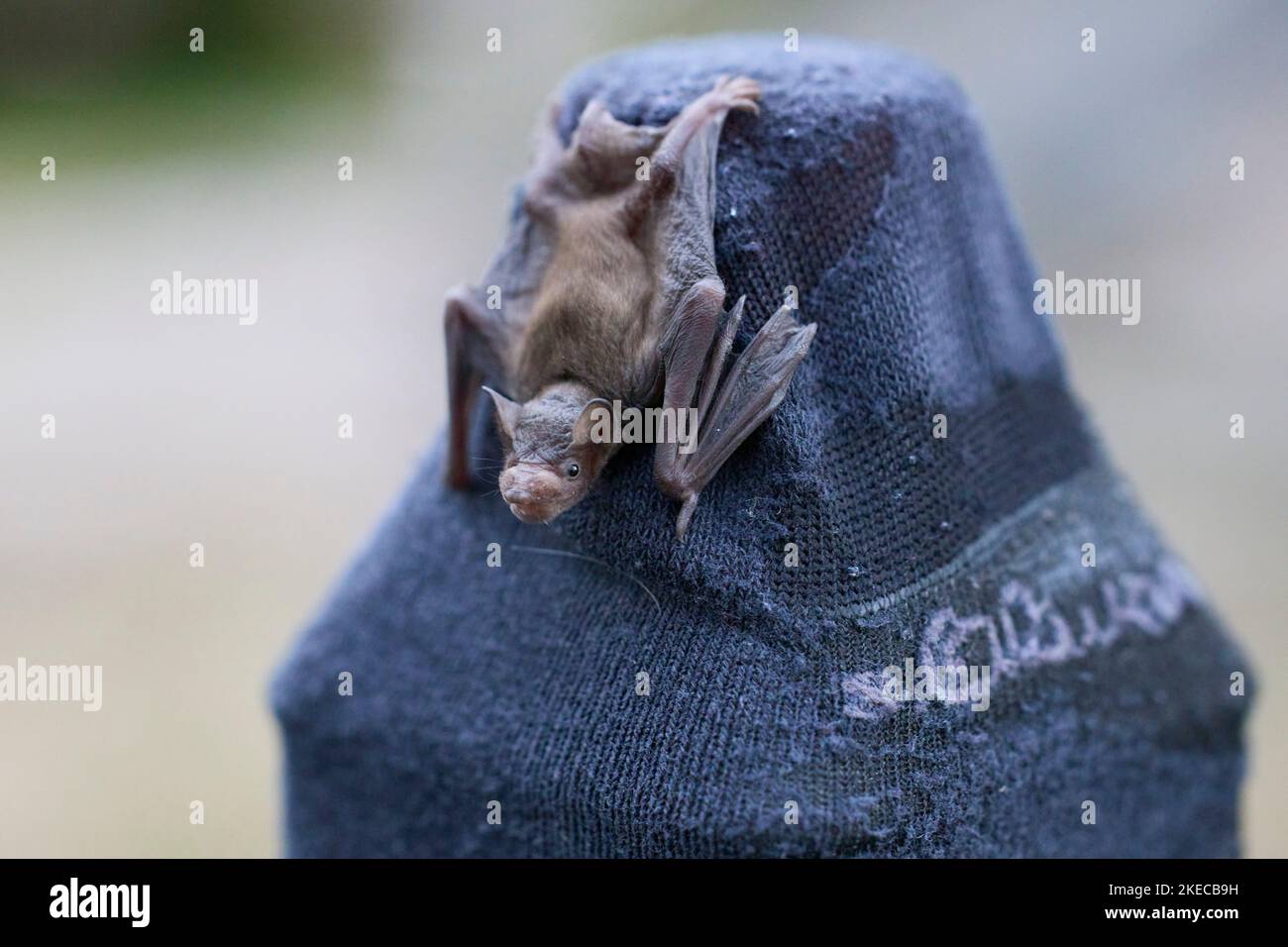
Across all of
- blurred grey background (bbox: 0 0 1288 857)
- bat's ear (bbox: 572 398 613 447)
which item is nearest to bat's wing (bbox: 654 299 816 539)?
bat's ear (bbox: 572 398 613 447)

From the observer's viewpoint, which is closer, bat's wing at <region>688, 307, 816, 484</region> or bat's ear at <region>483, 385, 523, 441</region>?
bat's wing at <region>688, 307, 816, 484</region>

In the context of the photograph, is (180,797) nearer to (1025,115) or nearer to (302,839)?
(302,839)

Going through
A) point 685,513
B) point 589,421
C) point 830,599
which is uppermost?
point 589,421

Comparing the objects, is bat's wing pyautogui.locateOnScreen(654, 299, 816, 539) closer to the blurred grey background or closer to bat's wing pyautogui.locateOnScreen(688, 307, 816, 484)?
A: bat's wing pyautogui.locateOnScreen(688, 307, 816, 484)

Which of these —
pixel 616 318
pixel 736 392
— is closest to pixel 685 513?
pixel 736 392

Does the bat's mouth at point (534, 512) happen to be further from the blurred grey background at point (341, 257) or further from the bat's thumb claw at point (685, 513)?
the blurred grey background at point (341, 257)

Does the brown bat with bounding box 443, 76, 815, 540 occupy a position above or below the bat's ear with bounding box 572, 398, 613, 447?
above

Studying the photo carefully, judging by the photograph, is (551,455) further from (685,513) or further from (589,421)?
(685,513)

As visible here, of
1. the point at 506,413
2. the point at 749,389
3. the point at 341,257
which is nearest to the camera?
the point at 749,389

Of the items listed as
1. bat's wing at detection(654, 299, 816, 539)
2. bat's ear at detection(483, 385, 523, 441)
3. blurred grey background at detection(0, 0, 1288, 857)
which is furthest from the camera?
blurred grey background at detection(0, 0, 1288, 857)
